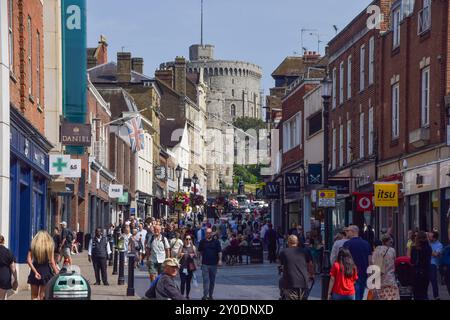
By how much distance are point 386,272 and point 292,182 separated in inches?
1391

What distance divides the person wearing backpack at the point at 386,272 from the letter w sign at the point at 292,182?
34049 mm

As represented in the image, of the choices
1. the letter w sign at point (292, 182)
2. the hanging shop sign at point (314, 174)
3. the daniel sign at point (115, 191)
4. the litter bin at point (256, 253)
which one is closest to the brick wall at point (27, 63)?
the hanging shop sign at point (314, 174)

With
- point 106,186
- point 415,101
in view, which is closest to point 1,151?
point 415,101

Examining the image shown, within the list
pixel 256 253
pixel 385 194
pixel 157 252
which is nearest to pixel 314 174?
pixel 256 253

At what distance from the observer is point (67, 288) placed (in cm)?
1677

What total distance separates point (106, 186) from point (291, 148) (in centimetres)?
1181

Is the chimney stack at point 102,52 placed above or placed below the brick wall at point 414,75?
above

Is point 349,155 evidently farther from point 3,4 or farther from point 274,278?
point 3,4

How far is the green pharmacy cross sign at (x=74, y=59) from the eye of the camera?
4000 centimetres

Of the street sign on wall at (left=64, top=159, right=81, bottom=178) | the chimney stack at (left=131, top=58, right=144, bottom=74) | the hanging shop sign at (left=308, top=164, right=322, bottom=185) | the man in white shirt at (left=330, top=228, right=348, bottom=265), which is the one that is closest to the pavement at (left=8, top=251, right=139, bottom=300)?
the street sign on wall at (left=64, top=159, right=81, bottom=178)

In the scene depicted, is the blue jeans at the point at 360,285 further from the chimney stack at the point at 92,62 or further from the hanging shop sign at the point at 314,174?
the chimney stack at the point at 92,62

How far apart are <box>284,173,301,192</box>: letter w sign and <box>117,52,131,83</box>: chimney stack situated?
37.3 meters

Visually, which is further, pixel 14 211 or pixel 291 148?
pixel 291 148
